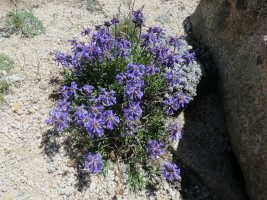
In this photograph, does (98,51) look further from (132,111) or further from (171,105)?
(171,105)

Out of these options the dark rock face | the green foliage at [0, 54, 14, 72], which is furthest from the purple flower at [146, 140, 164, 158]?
the green foliage at [0, 54, 14, 72]

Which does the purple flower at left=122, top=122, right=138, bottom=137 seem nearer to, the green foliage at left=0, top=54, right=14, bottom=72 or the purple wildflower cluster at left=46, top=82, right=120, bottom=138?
Result: the purple wildflower cluster at left=46, top=82, right=120, bottom=138

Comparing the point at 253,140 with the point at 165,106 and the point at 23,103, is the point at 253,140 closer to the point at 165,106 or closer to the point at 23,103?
the point at 165,106

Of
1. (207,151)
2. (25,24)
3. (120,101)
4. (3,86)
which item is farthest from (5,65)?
(207,151)

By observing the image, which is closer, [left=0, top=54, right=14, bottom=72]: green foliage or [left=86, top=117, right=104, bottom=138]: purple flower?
[left=86, top=117, right=104, bottom=138]: purple flower

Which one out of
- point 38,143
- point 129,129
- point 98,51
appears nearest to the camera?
point 129,129

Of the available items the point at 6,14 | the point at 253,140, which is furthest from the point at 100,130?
the point at 6,14
